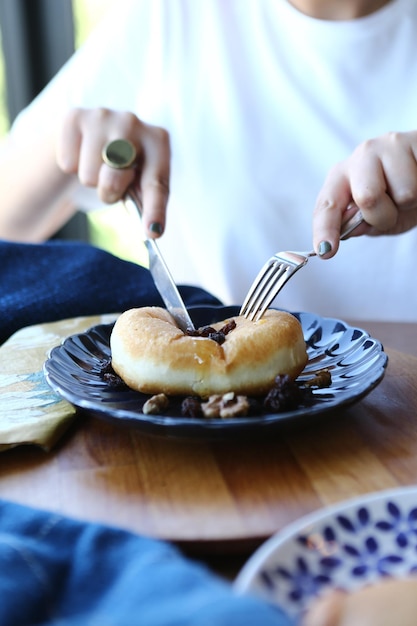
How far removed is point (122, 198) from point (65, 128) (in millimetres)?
203

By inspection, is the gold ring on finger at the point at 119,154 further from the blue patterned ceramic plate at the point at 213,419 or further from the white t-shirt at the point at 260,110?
the white t-shirt at the point at 260,110

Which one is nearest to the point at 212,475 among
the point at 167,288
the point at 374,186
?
the point at 167,288

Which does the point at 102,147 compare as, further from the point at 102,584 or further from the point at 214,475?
the point at 102,584

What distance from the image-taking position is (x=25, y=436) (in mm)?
753

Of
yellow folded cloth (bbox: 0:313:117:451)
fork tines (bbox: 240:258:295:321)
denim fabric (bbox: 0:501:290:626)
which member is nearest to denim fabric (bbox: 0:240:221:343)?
yellow folded cloth (bbox: 0:313:117:451)

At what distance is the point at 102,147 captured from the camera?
1.33 metres

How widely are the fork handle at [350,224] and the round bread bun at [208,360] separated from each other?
0.85ft

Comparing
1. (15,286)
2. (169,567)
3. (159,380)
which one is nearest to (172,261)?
(15,286)

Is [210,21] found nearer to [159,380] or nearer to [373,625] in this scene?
[159,380]

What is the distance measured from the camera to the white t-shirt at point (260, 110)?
67.2 inches

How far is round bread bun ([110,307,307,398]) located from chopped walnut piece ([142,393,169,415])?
0.09ft

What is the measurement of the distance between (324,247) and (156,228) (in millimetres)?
304

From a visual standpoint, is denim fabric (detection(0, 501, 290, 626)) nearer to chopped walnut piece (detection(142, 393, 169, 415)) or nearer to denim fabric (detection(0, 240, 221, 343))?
chopped walnut piece (detection(142, 393, 169, 415))

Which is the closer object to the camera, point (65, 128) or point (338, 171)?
point (338, 171)
